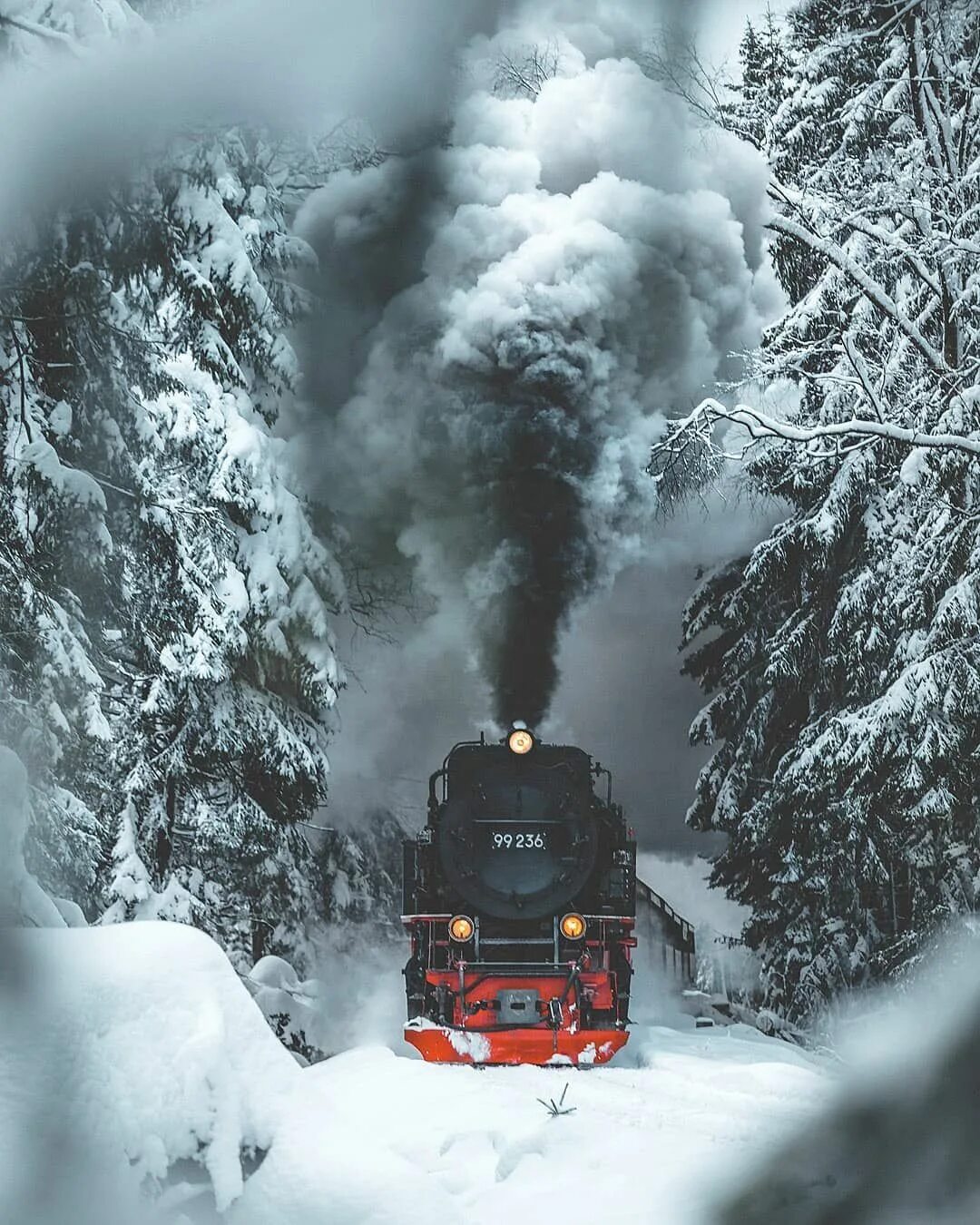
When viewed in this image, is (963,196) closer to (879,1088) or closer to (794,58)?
(794,58)

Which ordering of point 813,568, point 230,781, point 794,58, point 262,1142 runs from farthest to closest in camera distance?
point 813,568, point 230,781, point 794,58, point 262,1142

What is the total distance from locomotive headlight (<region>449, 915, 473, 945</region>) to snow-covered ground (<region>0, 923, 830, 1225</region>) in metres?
2.80

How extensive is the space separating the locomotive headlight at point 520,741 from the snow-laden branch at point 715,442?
1.60m

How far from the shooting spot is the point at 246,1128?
776mm

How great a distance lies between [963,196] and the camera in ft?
7.67

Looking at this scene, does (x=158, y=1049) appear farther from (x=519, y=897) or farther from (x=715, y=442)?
(x=519, y=897)

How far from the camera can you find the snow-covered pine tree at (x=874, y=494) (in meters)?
2.04

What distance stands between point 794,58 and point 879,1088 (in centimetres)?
234

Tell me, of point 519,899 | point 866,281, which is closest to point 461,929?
point 519,899

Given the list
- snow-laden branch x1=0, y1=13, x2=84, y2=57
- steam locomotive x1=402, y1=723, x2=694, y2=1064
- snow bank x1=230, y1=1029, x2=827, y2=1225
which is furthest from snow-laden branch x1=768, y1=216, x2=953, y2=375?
steam locomotive x1=402, y1=723, x2=694, y2=1064

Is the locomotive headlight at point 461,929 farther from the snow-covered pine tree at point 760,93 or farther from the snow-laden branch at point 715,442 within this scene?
the snow-covered pine tree at point 760,93

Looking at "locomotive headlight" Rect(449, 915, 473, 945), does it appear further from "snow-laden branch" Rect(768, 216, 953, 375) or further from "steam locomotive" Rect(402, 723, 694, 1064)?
"snow-laden branch" Rect(768, 216, 953, 375)

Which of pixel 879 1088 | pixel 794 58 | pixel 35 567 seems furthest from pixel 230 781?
pixel 879 1088

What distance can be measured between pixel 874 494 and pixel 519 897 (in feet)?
6.23
